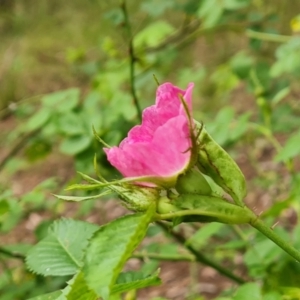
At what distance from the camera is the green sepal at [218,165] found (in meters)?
0.59

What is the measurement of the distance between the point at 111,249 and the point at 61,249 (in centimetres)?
28

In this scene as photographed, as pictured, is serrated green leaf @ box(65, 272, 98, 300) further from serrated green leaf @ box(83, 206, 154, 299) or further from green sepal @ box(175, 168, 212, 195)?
green sepal @ box(175, 168, 212, 195)

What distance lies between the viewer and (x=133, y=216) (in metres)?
0.52

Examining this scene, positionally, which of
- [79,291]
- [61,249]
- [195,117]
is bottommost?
[195,117]

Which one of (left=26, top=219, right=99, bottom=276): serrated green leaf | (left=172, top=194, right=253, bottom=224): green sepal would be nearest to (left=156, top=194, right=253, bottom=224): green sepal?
(left=172, top=194, right=253, bottom=224): green sepal

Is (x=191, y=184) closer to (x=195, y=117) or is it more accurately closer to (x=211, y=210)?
(x=211, y=210)

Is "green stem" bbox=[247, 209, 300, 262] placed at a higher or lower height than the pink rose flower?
lower

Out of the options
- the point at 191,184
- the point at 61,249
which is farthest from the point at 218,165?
the point at 61,249

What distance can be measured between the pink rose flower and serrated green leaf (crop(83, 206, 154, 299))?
0.05 meters

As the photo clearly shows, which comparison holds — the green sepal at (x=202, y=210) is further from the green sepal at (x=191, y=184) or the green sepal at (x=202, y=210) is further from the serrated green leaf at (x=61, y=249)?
the serrated green leaf at (x=61, y=249)

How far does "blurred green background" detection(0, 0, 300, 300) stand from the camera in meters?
1.28

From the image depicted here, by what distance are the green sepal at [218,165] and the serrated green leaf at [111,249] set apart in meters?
0.10

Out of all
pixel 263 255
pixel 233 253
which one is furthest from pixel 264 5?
pixel 263 255

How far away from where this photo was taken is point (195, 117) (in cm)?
196
